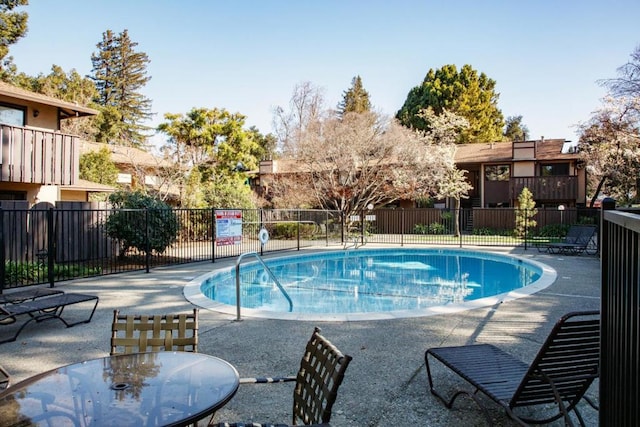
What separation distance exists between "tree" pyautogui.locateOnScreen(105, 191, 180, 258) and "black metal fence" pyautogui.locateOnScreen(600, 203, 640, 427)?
1130cm

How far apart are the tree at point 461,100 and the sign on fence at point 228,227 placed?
28.6 metres

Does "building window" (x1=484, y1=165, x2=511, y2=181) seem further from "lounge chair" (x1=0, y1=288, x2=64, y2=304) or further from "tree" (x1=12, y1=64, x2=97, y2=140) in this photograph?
"lounge chair" (x1=0, y1=288, x2=64, y2=304)

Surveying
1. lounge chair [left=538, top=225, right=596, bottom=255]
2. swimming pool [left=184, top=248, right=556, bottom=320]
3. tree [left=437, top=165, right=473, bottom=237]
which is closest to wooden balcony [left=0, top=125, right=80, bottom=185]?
swimming pool [left=184, top=248, right=556, bottom=320]

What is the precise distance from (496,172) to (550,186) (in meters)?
3.91

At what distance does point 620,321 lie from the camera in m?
1.81

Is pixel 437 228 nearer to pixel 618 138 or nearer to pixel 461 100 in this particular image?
pixel 618 138

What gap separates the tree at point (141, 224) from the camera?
12.1 m

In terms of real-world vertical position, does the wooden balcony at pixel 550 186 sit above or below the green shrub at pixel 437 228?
above

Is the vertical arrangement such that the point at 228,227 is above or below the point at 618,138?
below

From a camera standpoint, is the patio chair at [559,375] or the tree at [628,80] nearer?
the patio chair at [559,375]

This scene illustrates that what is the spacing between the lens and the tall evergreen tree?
4391 cm

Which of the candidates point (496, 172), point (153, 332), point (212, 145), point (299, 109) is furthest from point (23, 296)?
point (496, 172)

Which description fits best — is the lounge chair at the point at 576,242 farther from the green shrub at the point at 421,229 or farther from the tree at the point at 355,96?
the tree at the point at 355,96

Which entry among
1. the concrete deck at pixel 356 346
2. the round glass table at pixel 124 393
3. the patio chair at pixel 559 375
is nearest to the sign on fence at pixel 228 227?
the concrete deck at pixel 356 346
